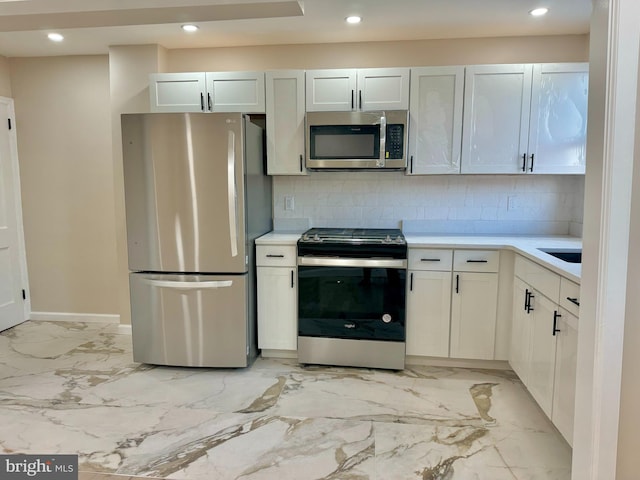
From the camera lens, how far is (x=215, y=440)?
6.90ft

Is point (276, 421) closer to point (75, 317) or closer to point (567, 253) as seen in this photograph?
point (567, 253)

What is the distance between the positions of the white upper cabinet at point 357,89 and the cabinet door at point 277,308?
1288 mm

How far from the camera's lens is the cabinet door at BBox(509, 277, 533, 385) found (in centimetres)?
245

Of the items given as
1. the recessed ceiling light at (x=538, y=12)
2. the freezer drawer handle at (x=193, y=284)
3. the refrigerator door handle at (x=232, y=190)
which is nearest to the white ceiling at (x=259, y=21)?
the recessed ceiling light at (x=538, y=12)

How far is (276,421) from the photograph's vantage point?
228cm

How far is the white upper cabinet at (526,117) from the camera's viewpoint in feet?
9.38

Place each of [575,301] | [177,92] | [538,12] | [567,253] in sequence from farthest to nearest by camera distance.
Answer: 1. [177,92]
2. [538,12]
3. [567,253]
4. [575,301]

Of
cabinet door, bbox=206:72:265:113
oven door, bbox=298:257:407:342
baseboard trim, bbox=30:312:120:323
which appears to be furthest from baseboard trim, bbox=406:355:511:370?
baseboard trim, bbox=30:312:120:323

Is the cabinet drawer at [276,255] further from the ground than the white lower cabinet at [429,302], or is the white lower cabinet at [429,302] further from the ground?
the cabinet drawer at [276,255]

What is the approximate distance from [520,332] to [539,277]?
0.51m

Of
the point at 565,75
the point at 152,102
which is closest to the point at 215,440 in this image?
the point at 152,102

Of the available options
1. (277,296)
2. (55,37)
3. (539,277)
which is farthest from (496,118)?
(55,37)

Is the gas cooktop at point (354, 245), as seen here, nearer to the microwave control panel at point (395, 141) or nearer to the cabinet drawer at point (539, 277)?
the microwave control panel at point (395, 141)

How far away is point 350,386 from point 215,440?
3.12ft
